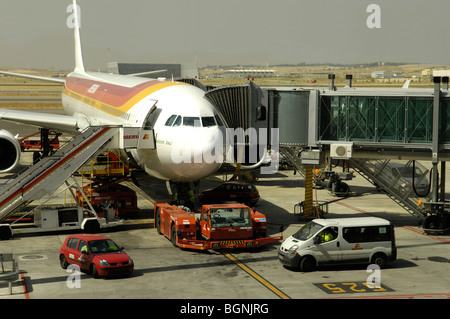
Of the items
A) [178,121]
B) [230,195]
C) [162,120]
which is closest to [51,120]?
[230,195]

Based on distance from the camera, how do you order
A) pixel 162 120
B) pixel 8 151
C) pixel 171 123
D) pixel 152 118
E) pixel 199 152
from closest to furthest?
pixel 199 152
pixel 171 123
pixel 162 120
pixel 152 118
pixel 8 151

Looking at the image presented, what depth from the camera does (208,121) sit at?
29.2 meters

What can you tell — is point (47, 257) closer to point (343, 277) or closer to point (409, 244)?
point (343, 277)

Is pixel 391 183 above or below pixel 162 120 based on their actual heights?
below

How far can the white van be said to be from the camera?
78.7ft

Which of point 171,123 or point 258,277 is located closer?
point 258,277

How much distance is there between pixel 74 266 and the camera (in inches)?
937

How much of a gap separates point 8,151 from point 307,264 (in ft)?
68.6

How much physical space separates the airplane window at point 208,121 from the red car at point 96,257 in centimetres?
753

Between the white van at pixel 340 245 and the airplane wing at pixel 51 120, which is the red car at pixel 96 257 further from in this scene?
the airplane wing at pixel 51 120

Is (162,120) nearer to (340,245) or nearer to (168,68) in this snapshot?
(340,245)

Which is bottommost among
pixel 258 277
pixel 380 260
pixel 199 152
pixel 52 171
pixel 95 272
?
pixel 258 277

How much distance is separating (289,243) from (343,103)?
10311 millimetres

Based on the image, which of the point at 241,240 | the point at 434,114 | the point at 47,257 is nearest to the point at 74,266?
the point at 47,257
